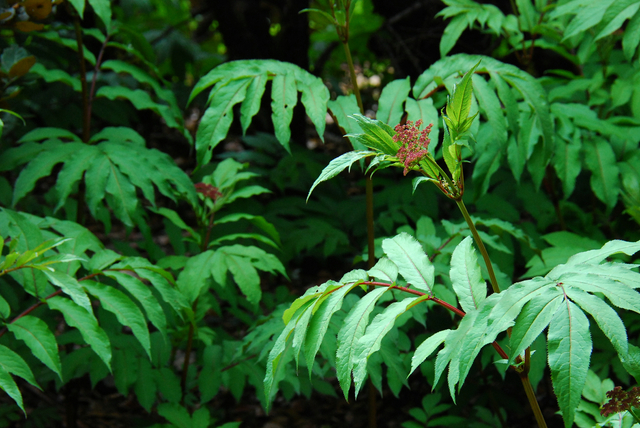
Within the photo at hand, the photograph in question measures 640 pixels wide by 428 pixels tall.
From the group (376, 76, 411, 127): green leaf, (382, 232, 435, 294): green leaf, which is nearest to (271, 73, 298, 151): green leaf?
(376, 76, 411, 127): green leaf

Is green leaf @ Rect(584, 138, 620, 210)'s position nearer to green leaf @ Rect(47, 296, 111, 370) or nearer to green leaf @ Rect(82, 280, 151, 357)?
green leaf @ Rect(82, 280, 151, 357)

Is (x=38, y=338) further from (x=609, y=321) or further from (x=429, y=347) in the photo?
(x=609, y=321)

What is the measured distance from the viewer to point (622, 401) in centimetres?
117

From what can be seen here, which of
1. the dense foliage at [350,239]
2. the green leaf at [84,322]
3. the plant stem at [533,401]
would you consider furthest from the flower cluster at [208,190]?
the plant stem at [533,401]

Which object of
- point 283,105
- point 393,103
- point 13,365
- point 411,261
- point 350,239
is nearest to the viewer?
point 411,261

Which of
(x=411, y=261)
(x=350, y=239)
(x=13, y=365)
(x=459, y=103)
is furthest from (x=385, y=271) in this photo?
(x=350, y=239)

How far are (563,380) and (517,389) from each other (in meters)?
2.04

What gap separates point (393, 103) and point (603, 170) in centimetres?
96

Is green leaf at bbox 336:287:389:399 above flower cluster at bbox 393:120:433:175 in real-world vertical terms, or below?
below

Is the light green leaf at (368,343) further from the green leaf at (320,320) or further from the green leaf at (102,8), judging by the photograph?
the green leaf at (102,8)

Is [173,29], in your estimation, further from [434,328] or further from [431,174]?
[431,174]

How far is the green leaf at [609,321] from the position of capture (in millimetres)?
852

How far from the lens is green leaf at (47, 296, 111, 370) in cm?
149

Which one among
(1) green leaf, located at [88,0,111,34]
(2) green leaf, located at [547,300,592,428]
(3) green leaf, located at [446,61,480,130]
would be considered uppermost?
(1) green leaf, located at [88,0,111,34]
